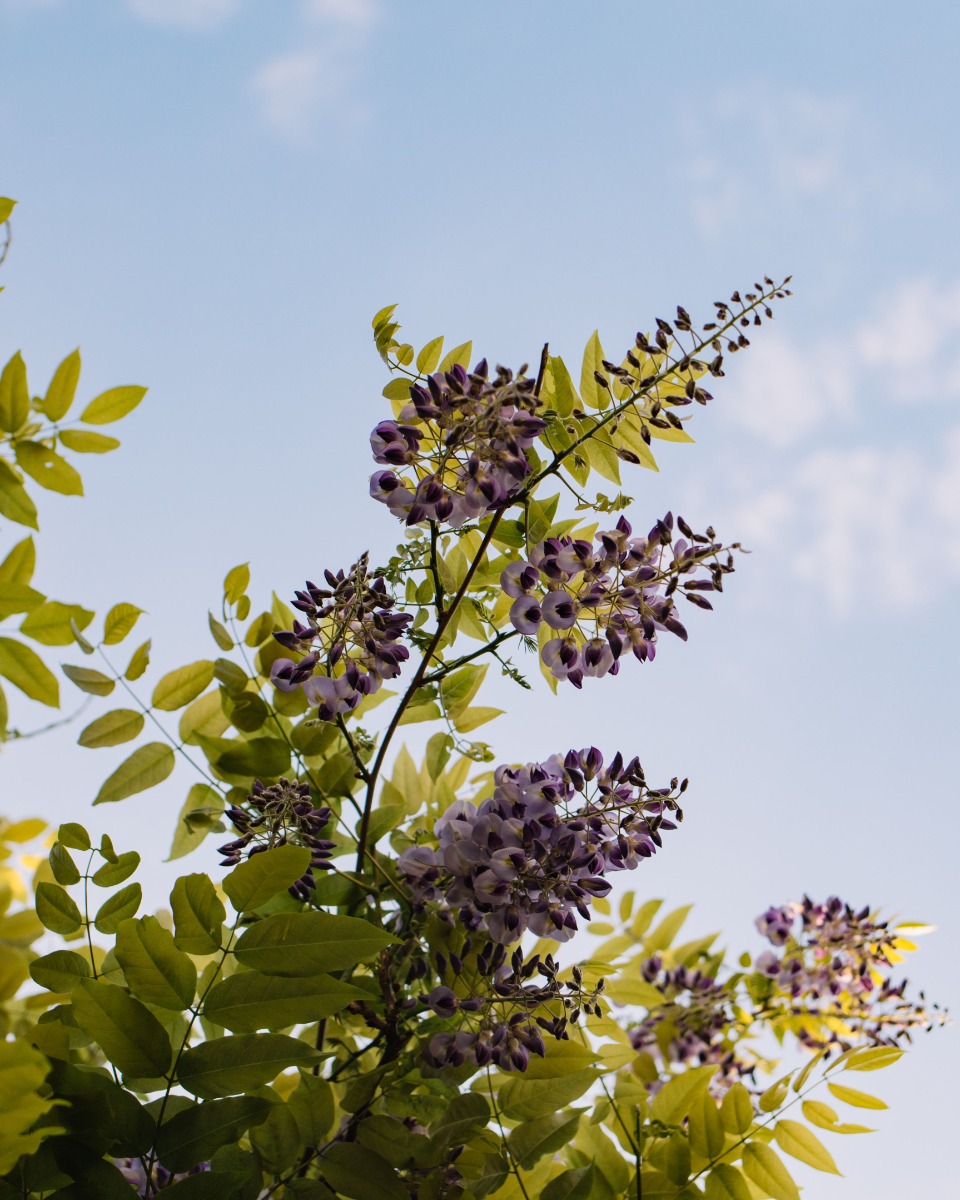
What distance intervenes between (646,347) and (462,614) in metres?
0.53

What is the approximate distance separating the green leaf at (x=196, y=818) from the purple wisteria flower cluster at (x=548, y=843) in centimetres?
47

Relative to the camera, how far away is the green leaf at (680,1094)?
1.72 m

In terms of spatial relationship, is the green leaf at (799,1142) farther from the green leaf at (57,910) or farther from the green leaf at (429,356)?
the green leaf at (429,356)

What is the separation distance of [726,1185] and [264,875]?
935 mm

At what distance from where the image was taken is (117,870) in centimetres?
141

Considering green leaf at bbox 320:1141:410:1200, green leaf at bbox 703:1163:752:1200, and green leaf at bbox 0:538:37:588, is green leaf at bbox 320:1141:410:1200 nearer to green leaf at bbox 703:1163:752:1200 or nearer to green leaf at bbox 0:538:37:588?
green leaf at bbox 703:1163:752:1200

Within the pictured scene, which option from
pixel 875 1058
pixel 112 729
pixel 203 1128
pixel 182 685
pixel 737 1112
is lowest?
pixel 203 1128

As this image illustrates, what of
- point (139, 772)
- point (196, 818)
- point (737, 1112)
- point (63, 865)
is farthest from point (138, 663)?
point (737, 1112)

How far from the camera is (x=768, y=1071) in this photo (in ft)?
9.32

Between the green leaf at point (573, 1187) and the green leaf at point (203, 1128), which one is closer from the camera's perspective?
the green leaf at point (203, 1128)

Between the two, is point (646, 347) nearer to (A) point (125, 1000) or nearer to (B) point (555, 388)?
(B) point (555, 388)

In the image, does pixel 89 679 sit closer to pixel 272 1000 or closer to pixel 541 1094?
pixel 272 1000

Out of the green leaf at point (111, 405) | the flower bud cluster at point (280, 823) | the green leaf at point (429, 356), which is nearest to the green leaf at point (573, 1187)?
the flower bud cluster at point (280, 823)

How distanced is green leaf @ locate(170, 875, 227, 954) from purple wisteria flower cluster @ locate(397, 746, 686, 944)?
39cm
